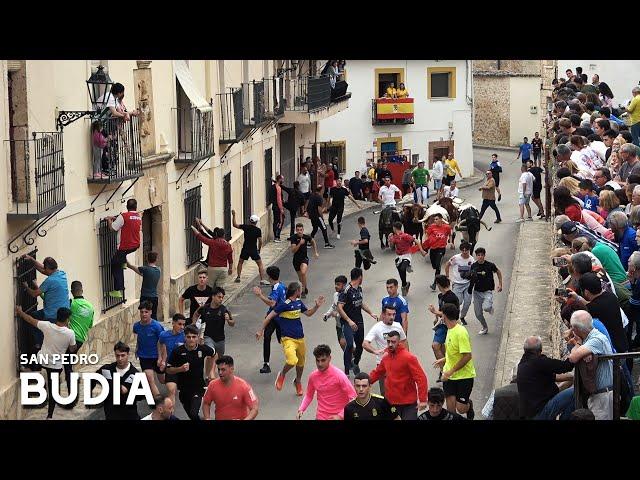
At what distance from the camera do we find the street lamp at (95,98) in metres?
20.1

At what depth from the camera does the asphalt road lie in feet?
65.2

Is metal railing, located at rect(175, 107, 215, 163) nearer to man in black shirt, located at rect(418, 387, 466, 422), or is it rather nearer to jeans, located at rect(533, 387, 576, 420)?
man in black shirt, located at rect(418, 387, 466, 422)

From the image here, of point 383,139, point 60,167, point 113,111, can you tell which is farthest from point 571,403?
point 383,139

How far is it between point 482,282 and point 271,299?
3937 mm

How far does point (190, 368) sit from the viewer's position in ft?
55.5

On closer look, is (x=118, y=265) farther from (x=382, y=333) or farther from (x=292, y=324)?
(x=382, y=333)

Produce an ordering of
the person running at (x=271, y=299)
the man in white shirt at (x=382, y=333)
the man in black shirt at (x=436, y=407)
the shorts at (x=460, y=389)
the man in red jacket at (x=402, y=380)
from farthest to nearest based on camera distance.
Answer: the person running at (x=271, y=299)
the man in white shirt at (x=382, y=333)
the shorts at (x=460, y=389)
the man in red jacket at (x=402, y=380)
the man in black shirt at (x=436, y=407)

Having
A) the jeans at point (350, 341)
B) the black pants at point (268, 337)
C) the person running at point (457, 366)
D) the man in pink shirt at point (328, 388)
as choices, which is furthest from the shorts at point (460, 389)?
the black pants at point (268, 337)

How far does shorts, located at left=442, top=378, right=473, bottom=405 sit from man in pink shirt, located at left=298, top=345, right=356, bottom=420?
193 centimetres

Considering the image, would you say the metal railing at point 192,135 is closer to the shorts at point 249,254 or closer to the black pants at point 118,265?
the shorts at point 249,254

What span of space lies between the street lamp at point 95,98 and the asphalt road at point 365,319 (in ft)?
13.9

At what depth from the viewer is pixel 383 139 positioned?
4772 cm

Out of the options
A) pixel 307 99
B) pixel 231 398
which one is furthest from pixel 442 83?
pixel 231 398
